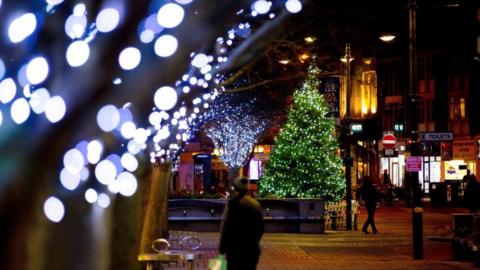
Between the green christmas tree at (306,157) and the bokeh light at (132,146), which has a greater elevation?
the green christmas tree at (306,157)

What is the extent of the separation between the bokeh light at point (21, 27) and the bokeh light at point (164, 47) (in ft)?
1.83

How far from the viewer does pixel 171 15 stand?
377 centimetres

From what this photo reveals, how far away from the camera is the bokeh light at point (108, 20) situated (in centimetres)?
354

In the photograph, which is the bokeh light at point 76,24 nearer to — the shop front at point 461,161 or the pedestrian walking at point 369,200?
the pedestrian walking at point 369,200

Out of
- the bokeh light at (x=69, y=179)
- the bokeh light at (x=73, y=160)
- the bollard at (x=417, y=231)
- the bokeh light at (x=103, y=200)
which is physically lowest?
the bollard at (x=417, y=231)

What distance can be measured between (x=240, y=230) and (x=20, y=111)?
738 cm

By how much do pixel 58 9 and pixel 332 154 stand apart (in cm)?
2953

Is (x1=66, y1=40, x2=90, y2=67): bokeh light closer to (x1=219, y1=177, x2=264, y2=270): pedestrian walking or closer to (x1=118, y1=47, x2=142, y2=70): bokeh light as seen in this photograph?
(x1=118, y1=47, x2=142, y2=70): bokeh light

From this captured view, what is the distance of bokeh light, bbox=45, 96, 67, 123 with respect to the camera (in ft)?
12.0

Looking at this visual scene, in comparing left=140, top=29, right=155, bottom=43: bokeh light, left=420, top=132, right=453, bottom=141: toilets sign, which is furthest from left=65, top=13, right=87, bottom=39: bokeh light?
left=420, top=132, right=453, bottom=141: toilets sign

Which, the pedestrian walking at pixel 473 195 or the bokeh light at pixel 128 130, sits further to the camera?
the pedestrian walking at pixel 473 195

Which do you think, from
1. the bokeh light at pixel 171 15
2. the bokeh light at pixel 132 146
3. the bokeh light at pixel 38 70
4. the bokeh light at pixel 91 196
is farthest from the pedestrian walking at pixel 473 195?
the bokeh light at pixel 38 70

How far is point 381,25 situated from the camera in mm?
25188

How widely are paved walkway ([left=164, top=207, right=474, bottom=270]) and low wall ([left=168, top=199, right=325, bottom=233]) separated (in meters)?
0.67
